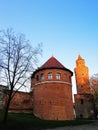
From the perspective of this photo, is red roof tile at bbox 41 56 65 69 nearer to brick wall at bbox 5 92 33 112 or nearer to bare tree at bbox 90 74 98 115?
brick wall at bbox 5 92 33 112

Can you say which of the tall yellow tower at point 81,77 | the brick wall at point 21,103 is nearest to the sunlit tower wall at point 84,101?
the tall yellow tower at point 81,77

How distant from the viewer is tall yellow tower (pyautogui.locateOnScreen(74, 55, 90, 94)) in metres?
53.8

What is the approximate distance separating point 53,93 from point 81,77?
28.6 metres

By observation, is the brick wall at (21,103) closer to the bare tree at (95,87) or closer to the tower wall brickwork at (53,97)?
the tower wall brickwork at (53,97)

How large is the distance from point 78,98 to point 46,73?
2087cm

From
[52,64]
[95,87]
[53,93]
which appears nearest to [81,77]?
[95,87]

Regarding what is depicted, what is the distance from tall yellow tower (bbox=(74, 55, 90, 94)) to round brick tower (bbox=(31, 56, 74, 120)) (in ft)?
74.3

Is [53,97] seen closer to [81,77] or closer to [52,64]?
[52,64]

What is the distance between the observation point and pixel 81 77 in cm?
5659

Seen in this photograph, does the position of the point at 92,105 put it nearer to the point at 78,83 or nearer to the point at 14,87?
the point at 78,83

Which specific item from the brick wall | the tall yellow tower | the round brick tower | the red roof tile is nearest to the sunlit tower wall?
the tall yellow tower

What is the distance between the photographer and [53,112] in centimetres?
2862

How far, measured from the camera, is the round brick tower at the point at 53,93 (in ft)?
94.7

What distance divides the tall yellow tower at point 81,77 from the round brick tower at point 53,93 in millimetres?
22657
